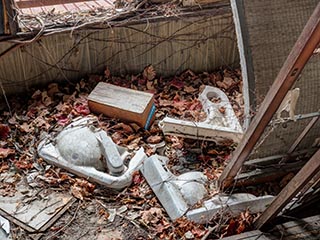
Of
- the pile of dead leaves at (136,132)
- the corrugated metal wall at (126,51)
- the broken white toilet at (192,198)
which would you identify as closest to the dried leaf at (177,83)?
the pile of dead leaves at (136,132)

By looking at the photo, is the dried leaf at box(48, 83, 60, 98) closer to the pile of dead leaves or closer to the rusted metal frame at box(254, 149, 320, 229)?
the pile of dead leaves

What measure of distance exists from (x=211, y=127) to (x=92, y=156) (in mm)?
861

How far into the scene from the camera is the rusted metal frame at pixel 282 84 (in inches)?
71.1

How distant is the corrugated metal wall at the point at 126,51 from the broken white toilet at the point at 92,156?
2.34 feet

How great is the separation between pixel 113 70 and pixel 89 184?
1240 mm

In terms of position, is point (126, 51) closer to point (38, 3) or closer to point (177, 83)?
point (177, 83)

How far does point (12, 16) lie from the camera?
315 cm

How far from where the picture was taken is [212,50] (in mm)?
3842

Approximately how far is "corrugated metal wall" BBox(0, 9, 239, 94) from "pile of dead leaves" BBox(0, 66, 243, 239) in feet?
0.30

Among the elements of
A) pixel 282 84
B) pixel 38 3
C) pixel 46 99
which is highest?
pixel 282 84

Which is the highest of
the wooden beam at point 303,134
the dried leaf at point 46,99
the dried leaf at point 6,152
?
the wooden beam at point 303,134

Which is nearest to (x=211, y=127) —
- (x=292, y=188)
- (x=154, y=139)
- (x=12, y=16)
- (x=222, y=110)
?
(x=222, y=110)

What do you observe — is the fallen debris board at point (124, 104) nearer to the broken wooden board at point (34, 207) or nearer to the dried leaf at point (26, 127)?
the dried leaf at point (26, 127)

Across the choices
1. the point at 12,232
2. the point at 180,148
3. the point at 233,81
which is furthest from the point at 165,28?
the point at 12,232
